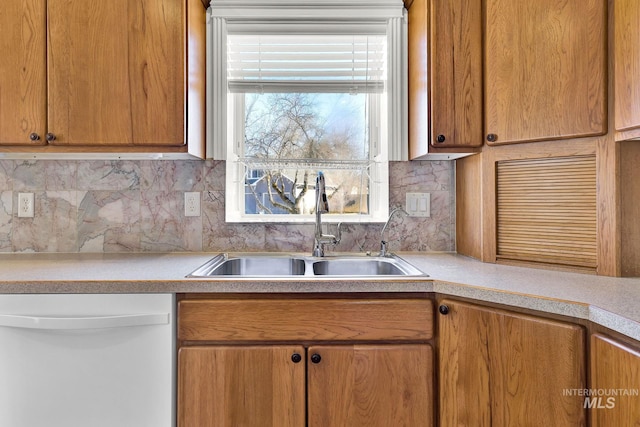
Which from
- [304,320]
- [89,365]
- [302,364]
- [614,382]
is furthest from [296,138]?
[614,382]

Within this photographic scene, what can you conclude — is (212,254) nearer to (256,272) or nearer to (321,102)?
(256,272)

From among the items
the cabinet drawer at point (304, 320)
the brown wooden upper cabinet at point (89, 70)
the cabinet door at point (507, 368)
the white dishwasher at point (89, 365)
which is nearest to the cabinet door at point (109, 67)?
the brown wooden upper cabinet at point (89, 70)

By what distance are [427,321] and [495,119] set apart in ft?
2.75

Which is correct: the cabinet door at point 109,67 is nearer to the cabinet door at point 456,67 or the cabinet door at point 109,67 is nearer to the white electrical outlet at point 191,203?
the white electrical outlet at point 191,203

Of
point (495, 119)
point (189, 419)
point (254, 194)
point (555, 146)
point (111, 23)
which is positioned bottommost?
point (189, 419)

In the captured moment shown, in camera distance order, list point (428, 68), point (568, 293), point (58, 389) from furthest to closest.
Answer: point (428, 68) → point (58, 389) → point (568, 293)

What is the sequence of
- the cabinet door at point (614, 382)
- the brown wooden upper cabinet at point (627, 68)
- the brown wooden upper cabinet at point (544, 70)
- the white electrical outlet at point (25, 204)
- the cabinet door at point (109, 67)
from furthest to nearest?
the white electrical outlet at point (25, 204) → the cabinet door at point (109, 67) → the brown wooden upper cabinet at point (544, 70) → the brown wooden upper cabinet at point (627, 68) → the cabinet door at point (614, 382)

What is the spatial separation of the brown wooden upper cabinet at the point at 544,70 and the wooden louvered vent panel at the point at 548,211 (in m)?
0.13

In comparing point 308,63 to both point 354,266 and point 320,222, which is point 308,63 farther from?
point 354,266

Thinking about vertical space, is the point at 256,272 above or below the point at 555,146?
below

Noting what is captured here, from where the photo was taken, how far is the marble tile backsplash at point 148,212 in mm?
1774

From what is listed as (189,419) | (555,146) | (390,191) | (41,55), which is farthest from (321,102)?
(189,419)

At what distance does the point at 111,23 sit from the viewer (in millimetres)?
1423

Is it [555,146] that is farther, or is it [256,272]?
[256,272]
